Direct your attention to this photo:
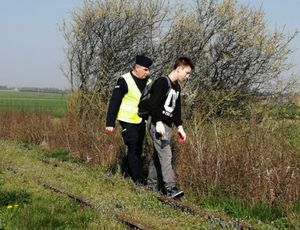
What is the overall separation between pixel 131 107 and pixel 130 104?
59 millimetres

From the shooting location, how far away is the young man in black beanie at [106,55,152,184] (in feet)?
26.2

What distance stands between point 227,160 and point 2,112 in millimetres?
14930

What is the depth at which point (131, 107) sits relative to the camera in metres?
8.06

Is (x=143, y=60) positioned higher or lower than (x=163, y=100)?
higher

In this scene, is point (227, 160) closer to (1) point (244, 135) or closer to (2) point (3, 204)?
(1) point (244, 135)

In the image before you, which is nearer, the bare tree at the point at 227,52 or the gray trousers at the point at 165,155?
the gray trousers at the point at 165,155

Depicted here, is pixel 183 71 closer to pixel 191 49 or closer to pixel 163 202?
pixel 163 202

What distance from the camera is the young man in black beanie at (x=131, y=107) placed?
314 inches

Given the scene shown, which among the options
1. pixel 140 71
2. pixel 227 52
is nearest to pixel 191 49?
pixel 227 52

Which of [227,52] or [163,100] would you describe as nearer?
[163,100]

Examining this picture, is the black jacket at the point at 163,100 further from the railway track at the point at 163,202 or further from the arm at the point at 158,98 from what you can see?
the railway track at the point at 163,202

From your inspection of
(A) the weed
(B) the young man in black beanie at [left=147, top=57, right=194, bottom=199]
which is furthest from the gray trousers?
(A) the weed

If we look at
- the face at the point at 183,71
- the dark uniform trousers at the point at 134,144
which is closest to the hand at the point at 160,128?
the face at the point at 183,71

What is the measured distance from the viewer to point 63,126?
14.7 m
